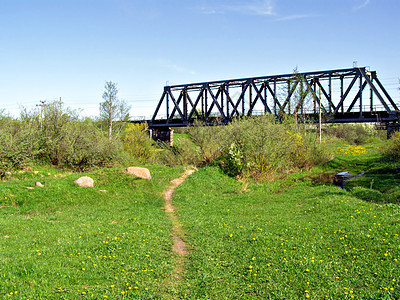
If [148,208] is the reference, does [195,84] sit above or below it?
above

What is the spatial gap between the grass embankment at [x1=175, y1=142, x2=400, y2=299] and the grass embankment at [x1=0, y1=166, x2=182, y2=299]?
43.6 inches

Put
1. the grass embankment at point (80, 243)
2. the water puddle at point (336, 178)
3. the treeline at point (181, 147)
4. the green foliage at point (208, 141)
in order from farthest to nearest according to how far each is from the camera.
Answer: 1. the green foliage at point (208, 141)
2. the water puddle at point (336, 178)
3. the treeline at point (181, 147)
4. the grass embankment at point (80, 243)

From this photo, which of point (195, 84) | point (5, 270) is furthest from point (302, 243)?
point (195, 84)

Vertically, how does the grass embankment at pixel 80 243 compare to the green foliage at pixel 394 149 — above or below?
below

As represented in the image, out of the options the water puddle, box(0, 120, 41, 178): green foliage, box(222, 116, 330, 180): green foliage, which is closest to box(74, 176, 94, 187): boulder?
box(0, 120, 41, 178): green foliage

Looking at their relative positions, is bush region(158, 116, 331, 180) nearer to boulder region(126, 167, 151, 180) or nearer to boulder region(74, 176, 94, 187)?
boulder region(126, 167, 151, 180)

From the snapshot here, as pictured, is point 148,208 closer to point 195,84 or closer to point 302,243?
point 302,243

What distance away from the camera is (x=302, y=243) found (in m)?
8.63

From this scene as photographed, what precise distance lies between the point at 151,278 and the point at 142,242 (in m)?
2.29

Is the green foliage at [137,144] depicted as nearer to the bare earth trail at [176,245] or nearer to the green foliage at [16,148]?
the green foliage at [16,148]

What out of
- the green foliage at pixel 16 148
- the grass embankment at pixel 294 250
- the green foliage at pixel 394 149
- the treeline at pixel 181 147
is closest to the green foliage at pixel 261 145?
the treeline at pixel 181 147

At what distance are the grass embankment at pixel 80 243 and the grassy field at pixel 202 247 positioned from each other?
0.10ft

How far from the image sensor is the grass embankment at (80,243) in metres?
6.55

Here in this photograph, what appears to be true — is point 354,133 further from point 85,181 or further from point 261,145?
point 85,181
